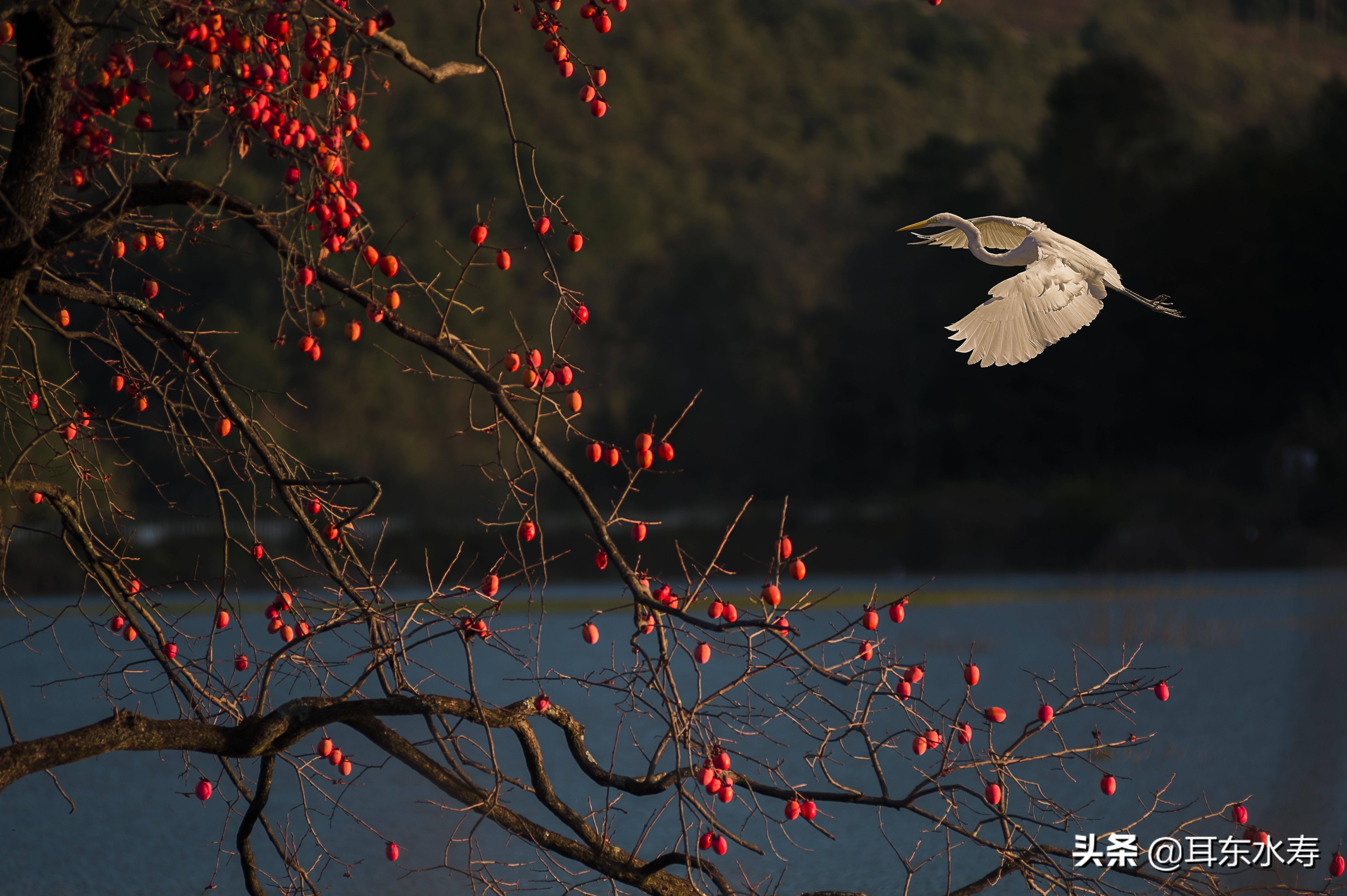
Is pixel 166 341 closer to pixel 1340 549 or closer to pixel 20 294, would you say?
pixel 20 294

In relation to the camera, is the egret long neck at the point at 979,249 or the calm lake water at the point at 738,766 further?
the calm lake water at the point at 738,766

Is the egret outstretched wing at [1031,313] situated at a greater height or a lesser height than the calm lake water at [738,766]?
greater

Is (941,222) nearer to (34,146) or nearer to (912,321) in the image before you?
(34,146)

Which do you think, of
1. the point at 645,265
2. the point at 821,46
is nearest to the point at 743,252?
the point at 645,265

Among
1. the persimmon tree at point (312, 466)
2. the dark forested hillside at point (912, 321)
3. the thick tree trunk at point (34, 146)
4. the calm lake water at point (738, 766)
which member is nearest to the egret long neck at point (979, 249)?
the persimmon tree at point (312, 466)

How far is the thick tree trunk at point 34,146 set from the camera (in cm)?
260

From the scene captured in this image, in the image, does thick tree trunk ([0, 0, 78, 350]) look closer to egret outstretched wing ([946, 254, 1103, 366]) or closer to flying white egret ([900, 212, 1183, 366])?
flying white egret ([900, 212, 1183, 366])

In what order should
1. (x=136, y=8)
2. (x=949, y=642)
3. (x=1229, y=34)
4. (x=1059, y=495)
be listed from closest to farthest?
(x=136, y=8) → (x=949, y=642) → (x=1059, y=495) → (x=1229, y=34)

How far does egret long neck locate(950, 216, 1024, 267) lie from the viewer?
3.16 meters

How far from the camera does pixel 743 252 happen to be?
53.2 m

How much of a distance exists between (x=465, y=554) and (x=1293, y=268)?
66.9 ft

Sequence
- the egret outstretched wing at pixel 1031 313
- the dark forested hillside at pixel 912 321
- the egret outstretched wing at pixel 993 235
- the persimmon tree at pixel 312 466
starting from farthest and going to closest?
the dark forested hillside at pixel 912 321 < the egret outstretched wing at pixel 993 235 < the egret outstretched wing at pixel 1031 313 < the persimmon tree at pixel 312 466

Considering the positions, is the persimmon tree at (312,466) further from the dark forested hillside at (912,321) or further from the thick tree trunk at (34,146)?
the dark forested hillside at (912,321)

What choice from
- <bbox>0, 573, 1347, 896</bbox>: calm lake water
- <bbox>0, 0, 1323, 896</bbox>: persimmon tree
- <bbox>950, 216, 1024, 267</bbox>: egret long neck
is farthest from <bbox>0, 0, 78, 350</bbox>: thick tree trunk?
<bbox>950, 216, 1024, 267</bbox>: egret long neck
